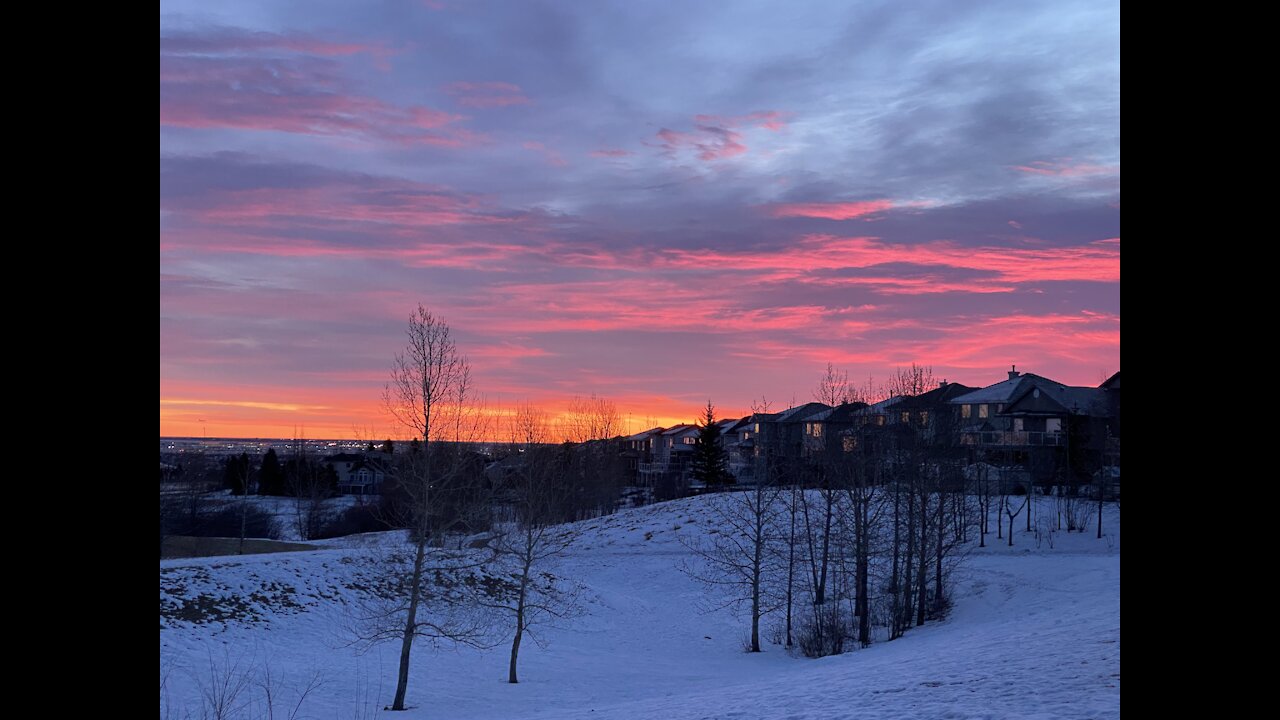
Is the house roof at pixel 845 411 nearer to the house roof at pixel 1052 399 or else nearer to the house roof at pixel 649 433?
the house roof at pixel 1052 399

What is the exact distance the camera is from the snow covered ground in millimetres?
14492

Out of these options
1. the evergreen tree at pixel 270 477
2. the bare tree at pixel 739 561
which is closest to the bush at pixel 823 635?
the bare tree at pixel 739 561

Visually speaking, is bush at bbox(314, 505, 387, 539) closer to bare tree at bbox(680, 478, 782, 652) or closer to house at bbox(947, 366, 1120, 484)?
bare tree at bbox(680, 478, 782, 652)

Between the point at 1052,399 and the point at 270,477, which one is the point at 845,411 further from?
the point at 270,477

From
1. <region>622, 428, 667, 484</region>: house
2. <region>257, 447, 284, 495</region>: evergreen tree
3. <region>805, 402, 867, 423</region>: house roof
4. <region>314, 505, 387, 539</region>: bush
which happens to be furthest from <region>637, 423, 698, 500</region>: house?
<region>805, 402, 867, 423</region>: house roof

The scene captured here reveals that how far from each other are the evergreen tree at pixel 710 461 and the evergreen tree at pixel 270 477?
141 ft

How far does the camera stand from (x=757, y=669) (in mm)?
27125

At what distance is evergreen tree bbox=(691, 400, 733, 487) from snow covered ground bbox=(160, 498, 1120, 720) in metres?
35.6

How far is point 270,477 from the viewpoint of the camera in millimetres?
92062

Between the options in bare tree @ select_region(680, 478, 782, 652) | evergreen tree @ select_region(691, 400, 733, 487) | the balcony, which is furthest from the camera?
evergreen tree @ select_region(691, 400, 733, 487)

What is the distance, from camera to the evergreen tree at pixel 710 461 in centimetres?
8019

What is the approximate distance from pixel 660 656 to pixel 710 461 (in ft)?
170
